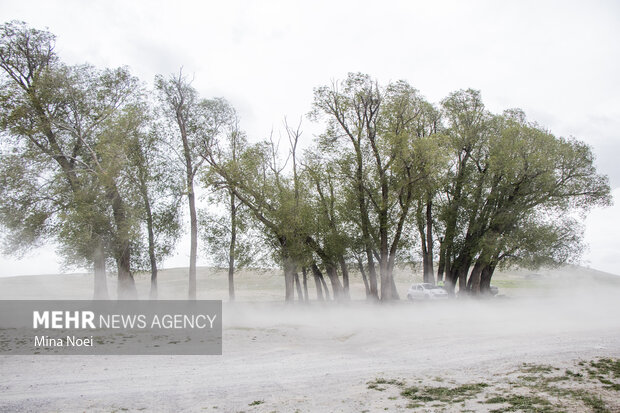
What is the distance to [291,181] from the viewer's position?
33875mm

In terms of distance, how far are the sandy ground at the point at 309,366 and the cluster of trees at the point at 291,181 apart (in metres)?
8.89

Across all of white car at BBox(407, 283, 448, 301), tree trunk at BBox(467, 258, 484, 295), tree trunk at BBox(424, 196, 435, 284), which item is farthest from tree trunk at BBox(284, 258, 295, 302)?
tree trunk at BBox(467, 258, 484, 295)

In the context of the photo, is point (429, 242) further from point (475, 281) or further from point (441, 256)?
point (475, 281)

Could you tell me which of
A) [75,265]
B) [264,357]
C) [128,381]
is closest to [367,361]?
[264,357]

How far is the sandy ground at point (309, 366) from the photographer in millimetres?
9859

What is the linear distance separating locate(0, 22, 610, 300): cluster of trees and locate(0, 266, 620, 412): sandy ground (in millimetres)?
8890

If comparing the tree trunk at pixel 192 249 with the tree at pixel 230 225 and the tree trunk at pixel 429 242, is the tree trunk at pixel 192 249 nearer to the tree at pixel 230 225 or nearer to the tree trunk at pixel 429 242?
the tree at pixel 230 225

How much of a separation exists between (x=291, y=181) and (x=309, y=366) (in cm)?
2110

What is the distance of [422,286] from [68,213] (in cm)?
2743

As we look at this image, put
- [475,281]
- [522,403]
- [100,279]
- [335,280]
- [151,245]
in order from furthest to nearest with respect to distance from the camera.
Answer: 1. [475,281]
2. [335,280]
3. [151,245]
4. [100,279]
5. [522,403]

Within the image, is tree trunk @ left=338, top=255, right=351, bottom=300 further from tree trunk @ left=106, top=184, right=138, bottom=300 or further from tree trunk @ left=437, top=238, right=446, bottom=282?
tree trunk @ left=106, top=184, right=138, bottom=300

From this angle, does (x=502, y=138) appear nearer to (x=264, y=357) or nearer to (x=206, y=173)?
(x=206, y=173)

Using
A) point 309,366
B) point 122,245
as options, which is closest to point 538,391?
point 309,366

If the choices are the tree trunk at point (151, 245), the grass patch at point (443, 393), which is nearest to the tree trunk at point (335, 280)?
the tree trunk at point (151, 245)
